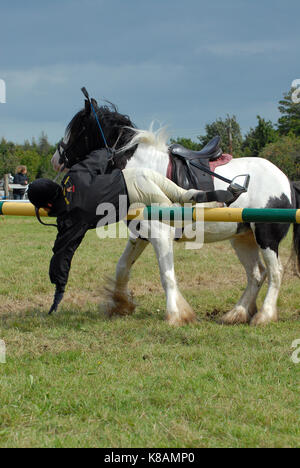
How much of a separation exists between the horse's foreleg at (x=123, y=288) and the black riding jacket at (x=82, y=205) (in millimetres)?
1113

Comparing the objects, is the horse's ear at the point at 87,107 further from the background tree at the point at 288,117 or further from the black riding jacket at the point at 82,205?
the background tree at the point at 288,117

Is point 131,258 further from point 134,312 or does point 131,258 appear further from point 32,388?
point 32,388

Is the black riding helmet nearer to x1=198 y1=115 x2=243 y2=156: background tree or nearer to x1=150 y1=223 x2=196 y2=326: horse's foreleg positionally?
x1=150 y1=223 x2=196 y2=326: horse's foreleg

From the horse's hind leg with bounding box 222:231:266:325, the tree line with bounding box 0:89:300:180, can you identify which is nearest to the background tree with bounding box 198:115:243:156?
the tree line with bounding box 0:89:300:180

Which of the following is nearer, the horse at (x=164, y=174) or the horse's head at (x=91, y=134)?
the horse at (x=164, y=174)

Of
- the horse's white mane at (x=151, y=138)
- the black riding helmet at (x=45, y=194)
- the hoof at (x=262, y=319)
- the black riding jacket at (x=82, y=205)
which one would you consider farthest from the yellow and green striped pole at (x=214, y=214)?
the hoof at (x=262, y=319)

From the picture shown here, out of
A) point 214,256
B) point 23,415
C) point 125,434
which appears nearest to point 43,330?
point 23,415

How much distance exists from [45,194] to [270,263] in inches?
96.1

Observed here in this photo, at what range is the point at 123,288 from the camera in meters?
5.40

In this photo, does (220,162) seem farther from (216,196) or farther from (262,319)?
(262,319)

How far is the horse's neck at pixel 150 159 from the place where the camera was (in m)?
4.94

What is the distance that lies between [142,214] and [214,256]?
17.9 feet

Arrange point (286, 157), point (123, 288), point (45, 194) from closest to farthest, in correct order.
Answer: point (45, 194) → point (123, 288) → point (286, 157)

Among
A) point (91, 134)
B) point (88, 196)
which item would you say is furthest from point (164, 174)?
point (88, 196)
